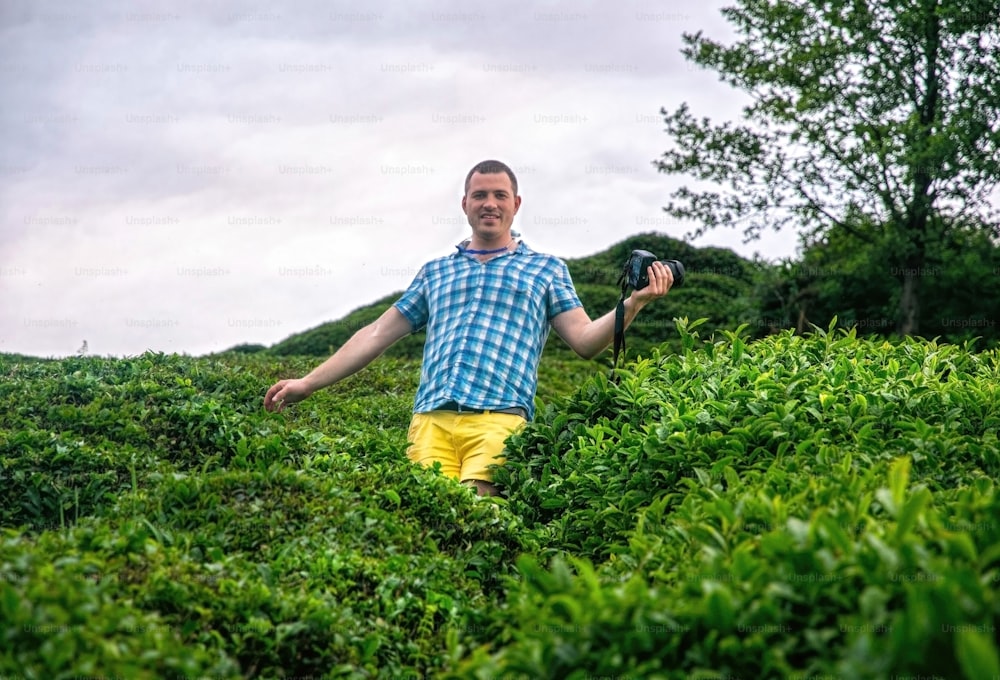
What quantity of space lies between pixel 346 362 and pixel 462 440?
3.41 ft

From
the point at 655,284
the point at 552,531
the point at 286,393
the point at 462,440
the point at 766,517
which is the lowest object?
the point at 552,531

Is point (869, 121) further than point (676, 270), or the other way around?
point (869, 121)

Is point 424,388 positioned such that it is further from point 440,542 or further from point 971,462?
point 971,462

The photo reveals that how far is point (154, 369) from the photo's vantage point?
7.34 m

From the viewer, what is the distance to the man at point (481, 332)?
589 cm

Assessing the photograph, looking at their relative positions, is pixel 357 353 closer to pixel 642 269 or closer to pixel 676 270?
pixel 642 269

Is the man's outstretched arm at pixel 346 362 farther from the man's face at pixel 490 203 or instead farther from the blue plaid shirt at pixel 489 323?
the man's face at pixel 490 203

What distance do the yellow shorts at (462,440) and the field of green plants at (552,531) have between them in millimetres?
143

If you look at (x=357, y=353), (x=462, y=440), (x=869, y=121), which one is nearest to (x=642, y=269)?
(x=462, y=440)

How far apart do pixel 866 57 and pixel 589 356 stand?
10.7 metres

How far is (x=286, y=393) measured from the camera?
20.7 ft

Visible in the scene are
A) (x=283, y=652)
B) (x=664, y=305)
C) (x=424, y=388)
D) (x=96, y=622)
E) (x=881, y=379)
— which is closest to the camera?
(x=96, y=622)

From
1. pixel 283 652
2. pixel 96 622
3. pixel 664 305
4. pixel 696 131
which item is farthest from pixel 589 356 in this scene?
pixel 664 305

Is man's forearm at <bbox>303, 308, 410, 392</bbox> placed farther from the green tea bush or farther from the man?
the green tea bush
